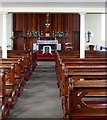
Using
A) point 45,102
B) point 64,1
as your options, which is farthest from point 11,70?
point 64,1

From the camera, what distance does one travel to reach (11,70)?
22.0ft

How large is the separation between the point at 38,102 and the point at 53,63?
Answer: 9.87 metres

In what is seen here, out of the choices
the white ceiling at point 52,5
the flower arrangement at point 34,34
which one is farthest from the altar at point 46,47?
the white ceiling at point 52,5

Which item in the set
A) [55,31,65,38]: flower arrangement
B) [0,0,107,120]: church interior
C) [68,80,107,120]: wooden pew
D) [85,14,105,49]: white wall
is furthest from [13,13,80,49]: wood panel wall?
[68,80,107,120]: wooden pew

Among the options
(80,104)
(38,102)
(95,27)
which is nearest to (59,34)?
(95,27)

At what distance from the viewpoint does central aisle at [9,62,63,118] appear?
5.87 metres

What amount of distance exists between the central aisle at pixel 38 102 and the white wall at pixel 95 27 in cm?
1383

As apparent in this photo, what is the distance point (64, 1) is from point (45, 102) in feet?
17.9

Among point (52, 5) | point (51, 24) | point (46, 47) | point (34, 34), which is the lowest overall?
point (46, 47)

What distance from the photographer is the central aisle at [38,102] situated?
587 cm

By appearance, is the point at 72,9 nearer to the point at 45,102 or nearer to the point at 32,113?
the point at 45,102

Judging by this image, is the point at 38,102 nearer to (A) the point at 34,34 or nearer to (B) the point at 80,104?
(B) the point at 80,104

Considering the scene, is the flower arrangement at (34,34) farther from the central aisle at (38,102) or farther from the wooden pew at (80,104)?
the wooden pew at (80,104)

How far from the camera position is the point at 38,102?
695cm
